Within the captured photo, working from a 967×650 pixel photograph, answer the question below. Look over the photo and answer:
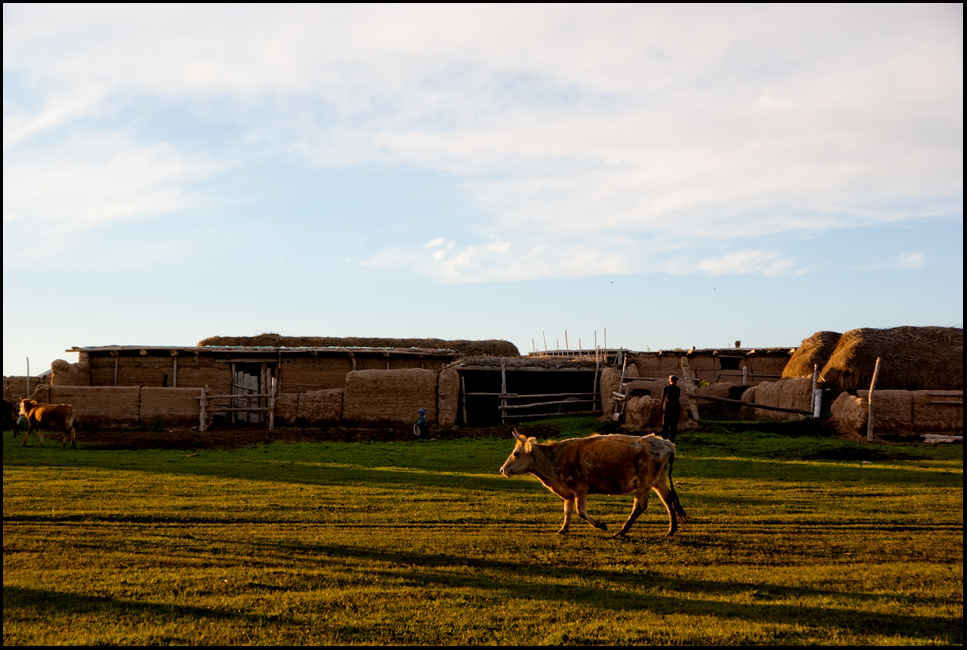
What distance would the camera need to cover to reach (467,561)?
30.9 feet

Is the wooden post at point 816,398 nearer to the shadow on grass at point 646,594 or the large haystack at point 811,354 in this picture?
the large haystack at point 811,354

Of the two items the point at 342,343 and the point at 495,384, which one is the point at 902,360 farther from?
the point at 342,343

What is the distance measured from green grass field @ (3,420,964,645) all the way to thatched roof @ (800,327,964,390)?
10328 mm

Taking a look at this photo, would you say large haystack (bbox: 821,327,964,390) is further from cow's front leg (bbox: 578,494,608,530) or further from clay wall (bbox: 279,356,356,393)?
cow's front leg (bbox: 578,494,608,530)

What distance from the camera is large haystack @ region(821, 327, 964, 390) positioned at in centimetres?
2689

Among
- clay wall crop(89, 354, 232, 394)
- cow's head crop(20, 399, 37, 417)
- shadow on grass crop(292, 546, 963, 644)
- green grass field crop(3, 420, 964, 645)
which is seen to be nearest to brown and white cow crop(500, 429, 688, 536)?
green grass field crop(3, 420, 964, 645)

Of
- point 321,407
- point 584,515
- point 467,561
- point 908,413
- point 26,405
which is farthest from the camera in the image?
point 321,407

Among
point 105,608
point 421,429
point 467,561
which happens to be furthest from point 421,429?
point 105,608

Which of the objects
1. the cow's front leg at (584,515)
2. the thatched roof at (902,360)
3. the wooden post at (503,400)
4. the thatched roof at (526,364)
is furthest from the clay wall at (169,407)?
the thatched roof at (902,360)

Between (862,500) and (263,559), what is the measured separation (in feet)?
32.0

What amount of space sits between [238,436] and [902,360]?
71.7ft

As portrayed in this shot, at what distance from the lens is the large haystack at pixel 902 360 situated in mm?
26891

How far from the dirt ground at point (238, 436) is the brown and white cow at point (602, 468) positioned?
14353 mm

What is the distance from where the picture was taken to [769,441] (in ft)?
72.8
